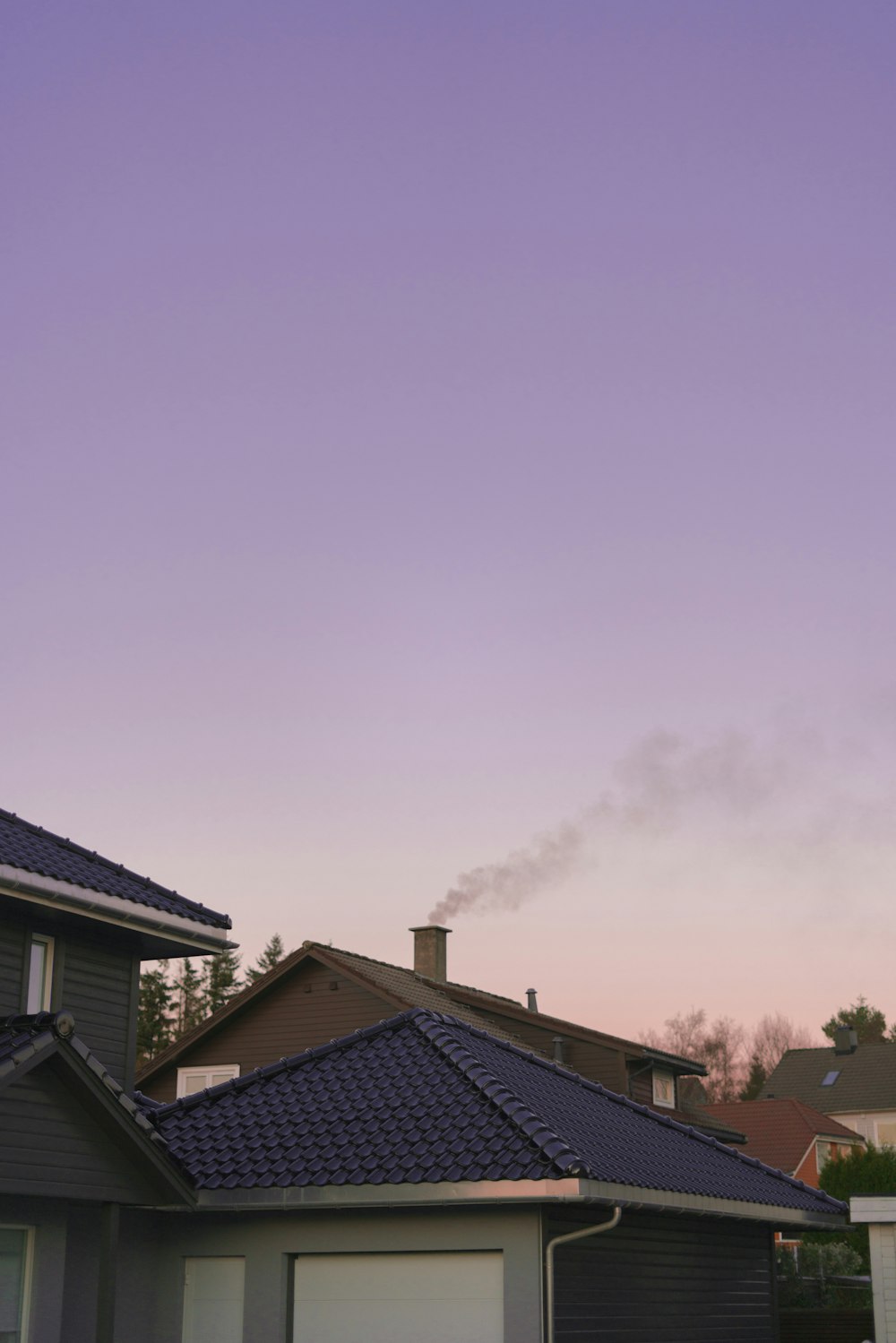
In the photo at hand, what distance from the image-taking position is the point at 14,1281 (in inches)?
531

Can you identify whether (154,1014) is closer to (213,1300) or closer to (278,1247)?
(213,1300)

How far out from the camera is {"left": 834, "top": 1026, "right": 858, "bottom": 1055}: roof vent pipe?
67812mm

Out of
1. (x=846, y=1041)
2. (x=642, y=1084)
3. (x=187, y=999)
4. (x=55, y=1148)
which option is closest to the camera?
(x=55, y=1148)

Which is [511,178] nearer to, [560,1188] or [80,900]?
[80,900]

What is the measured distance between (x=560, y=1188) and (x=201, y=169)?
50.0 feet

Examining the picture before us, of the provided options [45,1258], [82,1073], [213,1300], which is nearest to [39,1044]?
[82,1073]

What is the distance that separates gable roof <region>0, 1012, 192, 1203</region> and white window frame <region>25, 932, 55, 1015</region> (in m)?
2.39

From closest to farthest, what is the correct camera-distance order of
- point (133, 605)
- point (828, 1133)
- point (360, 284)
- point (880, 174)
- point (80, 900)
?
point (80, 900)
point (880, 174)
point (360, 284)
point (133, 605)
point (828, 1133)

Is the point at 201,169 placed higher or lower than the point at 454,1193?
higher

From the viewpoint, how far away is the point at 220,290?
23.4 m

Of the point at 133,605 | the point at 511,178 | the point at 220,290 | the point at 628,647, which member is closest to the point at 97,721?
the point at 133,605

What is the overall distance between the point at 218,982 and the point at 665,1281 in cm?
6527

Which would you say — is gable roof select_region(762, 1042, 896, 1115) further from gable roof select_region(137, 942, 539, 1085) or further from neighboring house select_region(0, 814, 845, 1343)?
neighboring house select_region(0, 814, 845, 1343)

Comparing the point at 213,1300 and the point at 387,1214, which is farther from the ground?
the point at 387,1214
